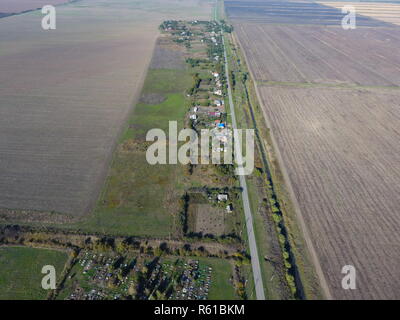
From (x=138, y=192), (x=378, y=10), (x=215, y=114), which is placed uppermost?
(x=378, y=10)

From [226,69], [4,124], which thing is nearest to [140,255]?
[4,124]

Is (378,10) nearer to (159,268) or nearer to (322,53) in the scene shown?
(322,53)

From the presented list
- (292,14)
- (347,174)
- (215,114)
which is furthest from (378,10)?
(347,174)

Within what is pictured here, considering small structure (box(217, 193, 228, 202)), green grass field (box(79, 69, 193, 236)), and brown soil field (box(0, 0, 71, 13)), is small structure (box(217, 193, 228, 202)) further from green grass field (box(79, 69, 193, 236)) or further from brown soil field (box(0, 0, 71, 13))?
brown soil field (box(0, 0, 71, 13))

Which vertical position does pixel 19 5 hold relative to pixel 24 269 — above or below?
above

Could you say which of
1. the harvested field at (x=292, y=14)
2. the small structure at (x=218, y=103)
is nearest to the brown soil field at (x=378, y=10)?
the harvested field at (x=292, y=14)

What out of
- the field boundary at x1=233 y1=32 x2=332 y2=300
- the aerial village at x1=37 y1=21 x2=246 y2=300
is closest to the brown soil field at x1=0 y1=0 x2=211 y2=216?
the aerial village at x1=37 y1=21 x2=246 y2=300

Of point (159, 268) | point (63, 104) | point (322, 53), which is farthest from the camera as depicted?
point (322, 53)
